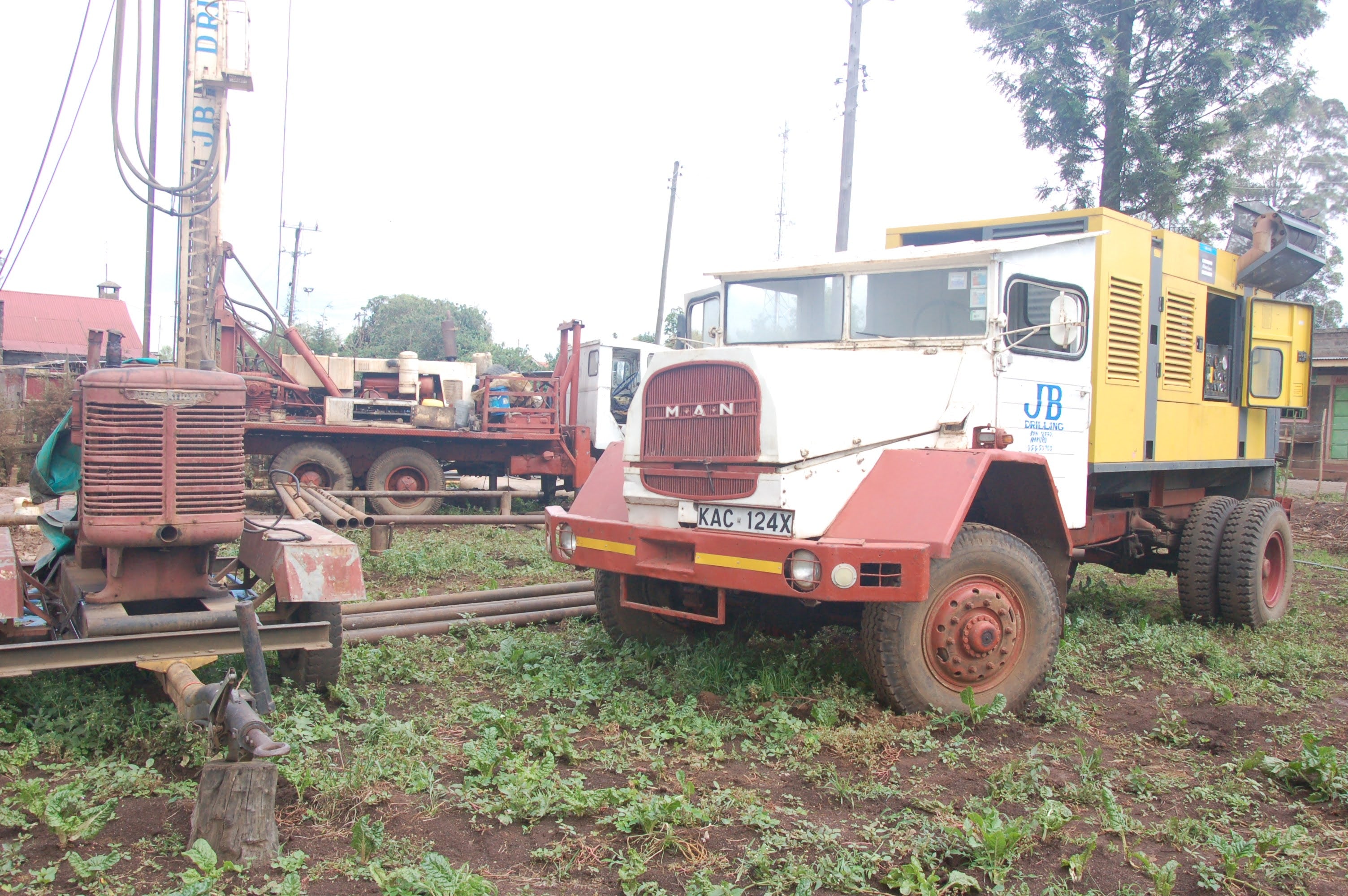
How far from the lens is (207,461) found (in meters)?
4.62

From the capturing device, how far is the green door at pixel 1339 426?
71.7 feet

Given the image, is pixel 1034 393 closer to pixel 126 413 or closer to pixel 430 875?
pixel 430 875

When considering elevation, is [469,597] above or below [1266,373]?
below

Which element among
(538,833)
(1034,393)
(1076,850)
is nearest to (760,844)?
(538,833)

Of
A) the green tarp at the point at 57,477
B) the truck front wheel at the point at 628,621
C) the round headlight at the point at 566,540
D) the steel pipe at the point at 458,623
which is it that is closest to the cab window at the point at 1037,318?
the truck front wheel at the point at 628,621

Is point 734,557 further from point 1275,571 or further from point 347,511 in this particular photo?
point 1275,571

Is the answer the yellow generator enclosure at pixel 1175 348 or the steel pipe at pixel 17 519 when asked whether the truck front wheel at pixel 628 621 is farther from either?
the steel pipe at pixel 17 519

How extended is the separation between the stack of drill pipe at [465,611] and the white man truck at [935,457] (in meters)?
1.12

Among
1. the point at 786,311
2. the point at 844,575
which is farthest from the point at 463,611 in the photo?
the point at 844,575

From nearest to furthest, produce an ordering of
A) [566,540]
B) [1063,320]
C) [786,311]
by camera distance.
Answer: [1063,320]
[566,540]
[786,311]

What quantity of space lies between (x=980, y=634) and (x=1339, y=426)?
72.3 feet

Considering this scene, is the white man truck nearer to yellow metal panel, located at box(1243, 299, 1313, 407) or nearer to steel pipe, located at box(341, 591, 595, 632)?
yellow metal panel, located at box(1243, 299, 1313, 407)

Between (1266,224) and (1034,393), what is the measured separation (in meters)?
3.73

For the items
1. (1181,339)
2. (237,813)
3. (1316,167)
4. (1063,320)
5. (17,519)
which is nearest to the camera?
(237,813)
